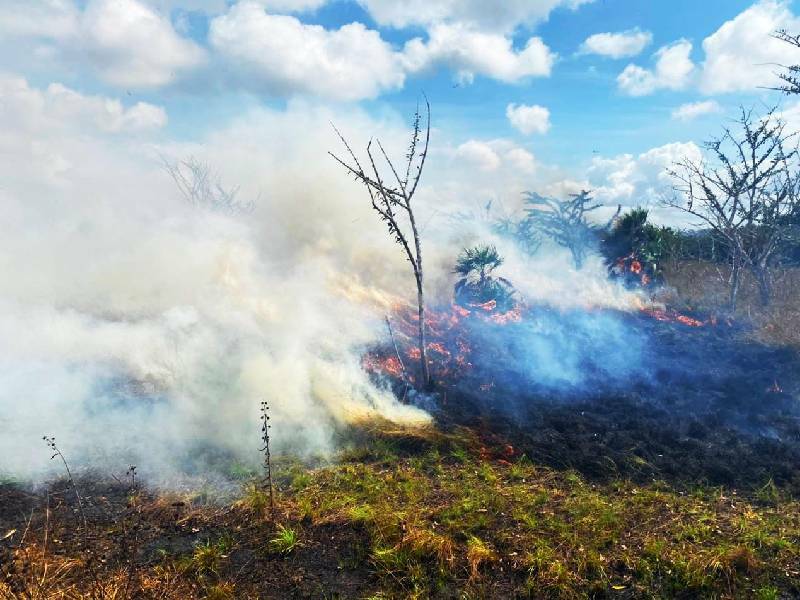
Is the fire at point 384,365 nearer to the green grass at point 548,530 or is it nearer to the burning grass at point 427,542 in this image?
the green grass at point 548,530

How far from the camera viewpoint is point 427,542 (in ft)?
22.1

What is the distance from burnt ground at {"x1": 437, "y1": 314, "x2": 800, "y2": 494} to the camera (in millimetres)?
9438

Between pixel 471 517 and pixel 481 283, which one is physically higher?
pixel 481 283

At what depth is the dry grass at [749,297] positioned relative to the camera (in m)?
18.2

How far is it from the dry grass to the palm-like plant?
9220mm

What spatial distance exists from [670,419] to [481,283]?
10.9 metres

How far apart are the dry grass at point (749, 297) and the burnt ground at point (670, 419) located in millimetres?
2065

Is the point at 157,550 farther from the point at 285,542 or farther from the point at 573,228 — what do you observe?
the point at 573,228

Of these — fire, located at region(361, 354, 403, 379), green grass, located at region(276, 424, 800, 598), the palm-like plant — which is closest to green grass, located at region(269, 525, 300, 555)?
green grass, located at region(276, 424, 800, 598)

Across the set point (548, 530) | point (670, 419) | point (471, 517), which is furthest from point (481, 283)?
point (548, 530)

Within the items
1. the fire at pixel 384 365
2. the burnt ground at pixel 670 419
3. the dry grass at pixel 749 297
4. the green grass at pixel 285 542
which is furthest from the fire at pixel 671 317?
the green grass at pixel 285 542

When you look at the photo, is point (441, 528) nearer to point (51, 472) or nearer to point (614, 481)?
point (614, 481)

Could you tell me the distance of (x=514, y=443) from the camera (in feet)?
35.1

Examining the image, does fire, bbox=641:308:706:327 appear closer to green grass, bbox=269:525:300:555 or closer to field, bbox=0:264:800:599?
field, bbox=0:264:800:599
